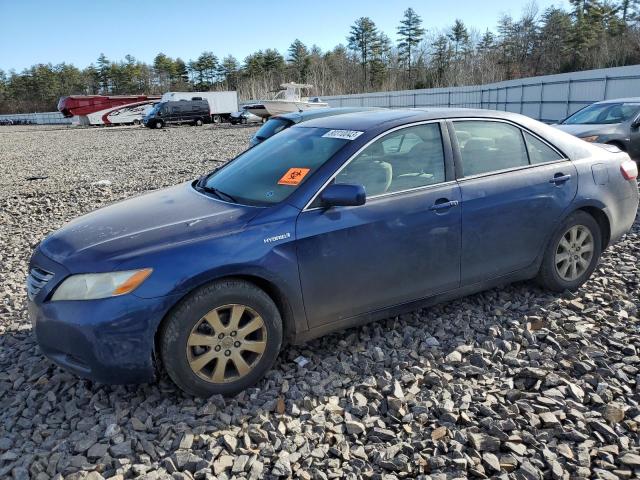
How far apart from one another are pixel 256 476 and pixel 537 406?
163cm

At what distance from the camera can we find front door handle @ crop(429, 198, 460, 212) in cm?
363

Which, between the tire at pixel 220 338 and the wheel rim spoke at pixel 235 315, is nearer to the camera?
the tire at pixel 220 338

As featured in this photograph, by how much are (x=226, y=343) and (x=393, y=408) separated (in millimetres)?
1053

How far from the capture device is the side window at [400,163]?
11.5 ft

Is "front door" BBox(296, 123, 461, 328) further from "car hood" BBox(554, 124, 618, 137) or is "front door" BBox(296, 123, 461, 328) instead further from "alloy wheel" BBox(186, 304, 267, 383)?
"car hood" BBox(554, 124, 618, 137)

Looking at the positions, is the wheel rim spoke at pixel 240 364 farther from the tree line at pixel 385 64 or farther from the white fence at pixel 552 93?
the tree line at pixel 385 64

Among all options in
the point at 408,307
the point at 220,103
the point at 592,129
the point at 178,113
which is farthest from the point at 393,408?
the point at 220,103

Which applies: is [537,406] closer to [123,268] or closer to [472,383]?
[472,383]

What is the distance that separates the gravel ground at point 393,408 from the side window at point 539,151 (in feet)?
3.82

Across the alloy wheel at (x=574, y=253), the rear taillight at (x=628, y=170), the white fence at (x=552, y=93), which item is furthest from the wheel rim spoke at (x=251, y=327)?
the white fence at (x=552, y=93)

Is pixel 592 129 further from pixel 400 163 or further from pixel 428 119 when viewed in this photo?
pixel 400 163

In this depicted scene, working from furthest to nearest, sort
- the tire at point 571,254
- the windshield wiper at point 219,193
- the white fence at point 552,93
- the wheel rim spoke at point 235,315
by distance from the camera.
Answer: the white fence at point 552,93
the tire at point 571,254
the windshield wiper at point 219,193
the wheel rim spoke at point 235,315

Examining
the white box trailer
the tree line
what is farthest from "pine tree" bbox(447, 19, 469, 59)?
the white box trailer

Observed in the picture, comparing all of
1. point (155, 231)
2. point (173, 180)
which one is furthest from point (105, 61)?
point (155, 231)
